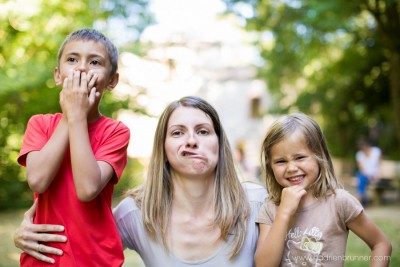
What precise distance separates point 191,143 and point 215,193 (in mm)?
355

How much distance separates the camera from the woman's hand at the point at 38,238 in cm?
221

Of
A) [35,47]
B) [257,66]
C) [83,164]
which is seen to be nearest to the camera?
[83,164]

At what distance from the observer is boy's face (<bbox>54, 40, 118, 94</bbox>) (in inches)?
90.8

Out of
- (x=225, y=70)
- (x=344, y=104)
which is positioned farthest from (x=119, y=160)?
(x=225, y=70)

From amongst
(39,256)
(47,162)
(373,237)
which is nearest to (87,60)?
(47,162)

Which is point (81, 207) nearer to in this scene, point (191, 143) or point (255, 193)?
point (191, 143)

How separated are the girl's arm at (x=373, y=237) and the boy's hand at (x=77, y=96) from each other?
1.36m

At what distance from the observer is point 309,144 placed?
254cm

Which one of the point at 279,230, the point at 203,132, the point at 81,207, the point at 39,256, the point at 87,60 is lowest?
the point at 39,256

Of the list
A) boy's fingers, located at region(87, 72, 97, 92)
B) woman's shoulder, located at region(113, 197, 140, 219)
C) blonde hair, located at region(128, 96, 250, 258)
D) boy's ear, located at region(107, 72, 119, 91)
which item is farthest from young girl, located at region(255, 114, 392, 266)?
boy's fingers, located at region(87, 72, 97, 92)

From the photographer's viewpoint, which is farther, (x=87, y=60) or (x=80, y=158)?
(x=87, y=60)

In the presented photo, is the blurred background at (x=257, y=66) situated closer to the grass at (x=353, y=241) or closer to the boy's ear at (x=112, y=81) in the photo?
the grass at (x=353, y=241)

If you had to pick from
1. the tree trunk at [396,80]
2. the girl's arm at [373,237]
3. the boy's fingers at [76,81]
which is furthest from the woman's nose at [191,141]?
the tree trunk at [396,80]

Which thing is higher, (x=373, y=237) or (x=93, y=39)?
(x=93, y=39)
